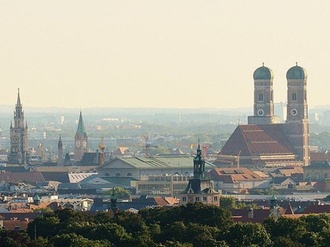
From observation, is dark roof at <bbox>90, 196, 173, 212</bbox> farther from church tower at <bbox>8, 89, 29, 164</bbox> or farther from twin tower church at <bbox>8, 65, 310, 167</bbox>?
church tower at <bbox>8, 89, 29, 164</bbox>

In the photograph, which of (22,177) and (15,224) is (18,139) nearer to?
(22,177)

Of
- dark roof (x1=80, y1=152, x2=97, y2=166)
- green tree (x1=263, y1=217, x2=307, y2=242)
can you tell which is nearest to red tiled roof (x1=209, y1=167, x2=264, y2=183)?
dark roof (x1=80, y1=152, x2=97, y2=166)

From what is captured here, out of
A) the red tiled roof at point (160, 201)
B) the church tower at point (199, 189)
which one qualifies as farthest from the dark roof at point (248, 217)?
the red tiled roof at point (160, 201)

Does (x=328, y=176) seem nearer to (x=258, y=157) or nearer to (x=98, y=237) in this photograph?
(x=258, y=157)

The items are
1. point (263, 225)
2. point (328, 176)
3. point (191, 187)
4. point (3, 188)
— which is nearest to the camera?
point (263, 225)

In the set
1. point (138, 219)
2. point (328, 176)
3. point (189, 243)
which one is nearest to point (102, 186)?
point (328, 176)

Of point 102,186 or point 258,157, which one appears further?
point 258,157
